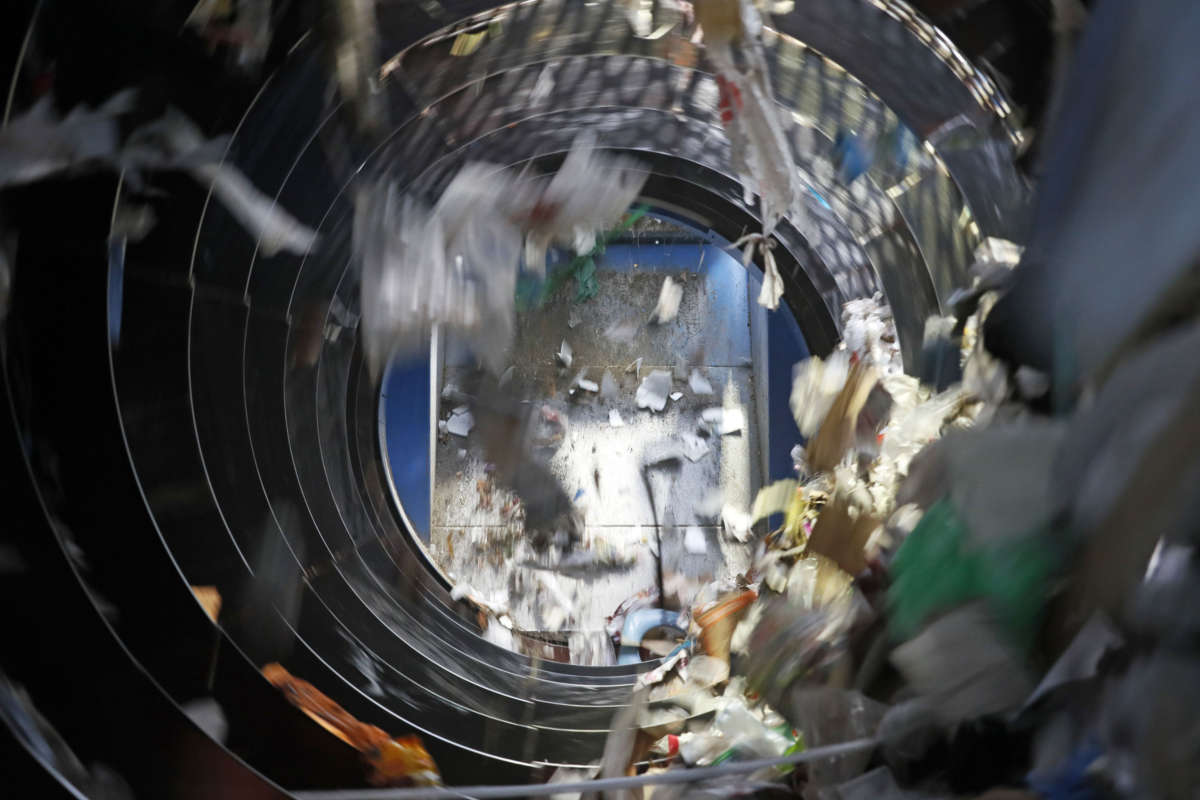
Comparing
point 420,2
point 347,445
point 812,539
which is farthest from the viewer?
point 347,445

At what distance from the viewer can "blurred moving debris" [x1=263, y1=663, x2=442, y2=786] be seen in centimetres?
155

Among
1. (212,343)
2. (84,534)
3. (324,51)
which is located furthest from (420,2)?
(84,534)

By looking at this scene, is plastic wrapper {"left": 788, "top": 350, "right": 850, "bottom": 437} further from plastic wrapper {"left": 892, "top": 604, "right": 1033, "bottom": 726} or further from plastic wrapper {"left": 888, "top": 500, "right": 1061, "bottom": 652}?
plastic wrapper {"left": 892, "top": 604, "right": 1033, "bottom": 726}

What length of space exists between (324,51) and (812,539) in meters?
1.74

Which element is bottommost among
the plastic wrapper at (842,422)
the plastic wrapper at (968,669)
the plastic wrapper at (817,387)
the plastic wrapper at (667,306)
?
the plastic wrapper at (968,669)

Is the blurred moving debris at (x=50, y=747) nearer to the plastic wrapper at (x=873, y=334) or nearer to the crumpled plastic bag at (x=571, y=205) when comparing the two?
the crumpled plastic bag at (x=571, y=205)

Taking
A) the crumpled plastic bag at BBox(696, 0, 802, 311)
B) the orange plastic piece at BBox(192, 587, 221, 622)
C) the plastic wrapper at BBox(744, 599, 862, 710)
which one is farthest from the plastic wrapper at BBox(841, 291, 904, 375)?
the orange plastic piece at BBox(192, 587, 221, 622)

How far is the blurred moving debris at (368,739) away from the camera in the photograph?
5.09 feet

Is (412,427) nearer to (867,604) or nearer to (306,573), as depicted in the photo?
(306,573)

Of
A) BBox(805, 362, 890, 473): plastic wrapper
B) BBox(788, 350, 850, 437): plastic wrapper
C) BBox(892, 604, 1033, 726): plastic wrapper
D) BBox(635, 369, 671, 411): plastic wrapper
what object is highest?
BBox(635, 369, 671, 411): plastic wrapper

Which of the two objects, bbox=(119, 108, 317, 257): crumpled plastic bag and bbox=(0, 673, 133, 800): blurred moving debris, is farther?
bbox=(119, 108, 317, 257): crumpled plastic bag

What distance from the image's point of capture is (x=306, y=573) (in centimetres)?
198

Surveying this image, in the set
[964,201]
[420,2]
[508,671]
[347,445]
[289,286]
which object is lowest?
[508,671]

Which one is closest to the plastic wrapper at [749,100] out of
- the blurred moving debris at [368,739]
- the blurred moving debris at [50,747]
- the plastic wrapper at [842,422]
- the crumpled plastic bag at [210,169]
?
the plastic wrapper at [842,422]
